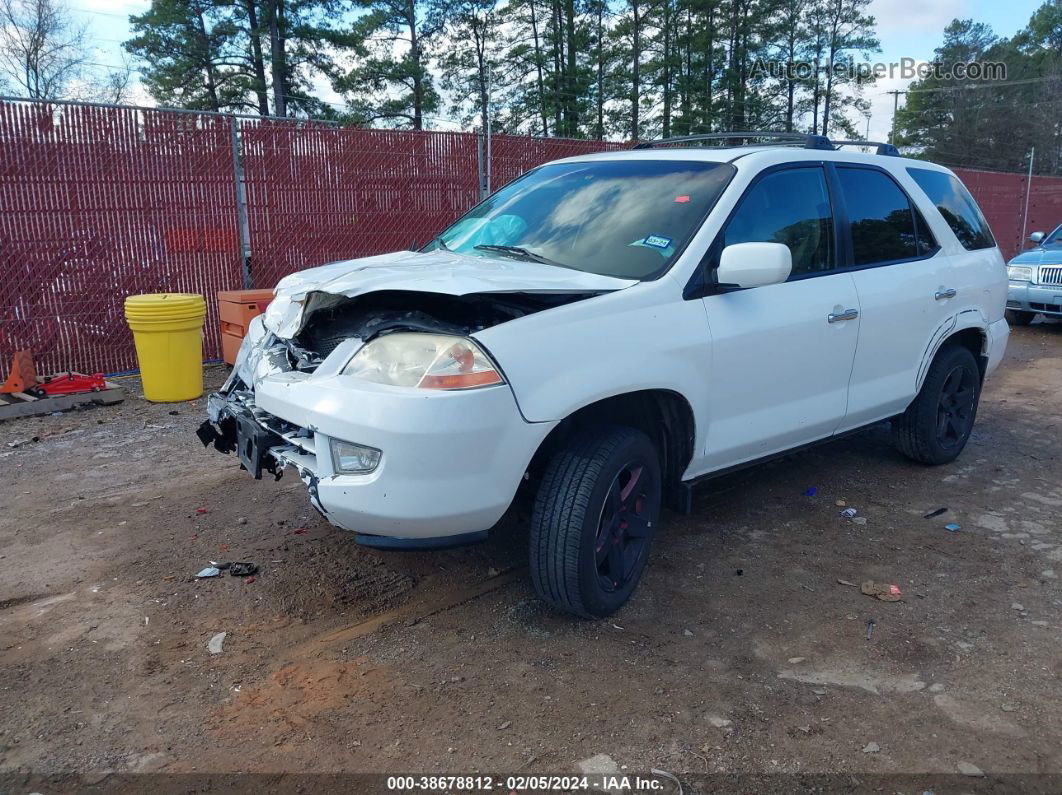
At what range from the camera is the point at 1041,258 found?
37.3 feet

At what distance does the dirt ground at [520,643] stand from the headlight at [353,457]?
78cm

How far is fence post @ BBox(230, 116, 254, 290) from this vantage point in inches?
335

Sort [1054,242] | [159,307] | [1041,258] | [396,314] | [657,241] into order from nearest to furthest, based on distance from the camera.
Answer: [396,314] → [657,241] → [159,307] → [1041,258] → [1054,242]

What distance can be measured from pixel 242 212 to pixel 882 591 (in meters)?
7.25

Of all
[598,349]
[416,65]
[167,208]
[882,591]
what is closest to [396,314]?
[598,349]

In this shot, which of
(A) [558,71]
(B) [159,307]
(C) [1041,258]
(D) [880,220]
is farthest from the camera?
(A) [558,71]

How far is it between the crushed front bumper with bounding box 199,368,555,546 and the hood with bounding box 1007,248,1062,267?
10885 millimetres

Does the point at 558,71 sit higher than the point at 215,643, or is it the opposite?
the point at 558,71

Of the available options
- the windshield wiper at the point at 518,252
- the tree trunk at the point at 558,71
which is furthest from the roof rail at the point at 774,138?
the tree trunk at the point at 558,71

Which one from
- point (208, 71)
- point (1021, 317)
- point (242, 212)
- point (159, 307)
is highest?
point (208, 71)

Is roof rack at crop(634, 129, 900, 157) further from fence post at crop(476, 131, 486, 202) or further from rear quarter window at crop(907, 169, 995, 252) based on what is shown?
fence post at crop(476, 131, 486, 202)

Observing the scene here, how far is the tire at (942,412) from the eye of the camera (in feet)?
16.9

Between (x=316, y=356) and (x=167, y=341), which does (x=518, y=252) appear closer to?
(x=316, y=356)

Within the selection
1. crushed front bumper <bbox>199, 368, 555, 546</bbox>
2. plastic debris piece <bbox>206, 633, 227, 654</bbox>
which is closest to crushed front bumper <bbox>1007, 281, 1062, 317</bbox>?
crushed front bumper <bbox>199, 368, 555, 546</bbox>
